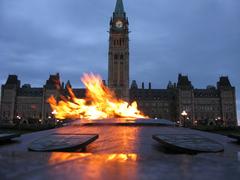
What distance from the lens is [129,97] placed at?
113 m

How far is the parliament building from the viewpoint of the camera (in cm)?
10325

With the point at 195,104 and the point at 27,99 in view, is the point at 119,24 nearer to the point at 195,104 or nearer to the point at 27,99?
the point at 195,104

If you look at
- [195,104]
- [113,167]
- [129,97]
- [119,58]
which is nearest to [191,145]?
[113,167]

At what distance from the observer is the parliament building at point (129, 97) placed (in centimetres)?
10325

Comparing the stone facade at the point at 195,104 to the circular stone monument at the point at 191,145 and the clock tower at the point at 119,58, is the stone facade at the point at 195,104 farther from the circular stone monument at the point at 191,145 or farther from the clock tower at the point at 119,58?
the circular stone monument at the point at 191,145

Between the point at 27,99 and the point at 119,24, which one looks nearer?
the point at 119,24

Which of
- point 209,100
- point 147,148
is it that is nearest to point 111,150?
point 147,148

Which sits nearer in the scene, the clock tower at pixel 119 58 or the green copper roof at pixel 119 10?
the clock tower at pixel 119 58

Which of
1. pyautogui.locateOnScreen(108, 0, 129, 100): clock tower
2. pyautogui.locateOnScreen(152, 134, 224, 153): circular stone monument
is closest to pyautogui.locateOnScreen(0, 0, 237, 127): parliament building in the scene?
pyautogui.locateOnScreen(108, 0, 129, 100): clock tower

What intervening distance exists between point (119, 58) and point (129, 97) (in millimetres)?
17424

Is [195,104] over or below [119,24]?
below

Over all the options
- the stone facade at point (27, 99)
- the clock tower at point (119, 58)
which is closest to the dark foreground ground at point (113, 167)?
the clock tower at point (119, 58)

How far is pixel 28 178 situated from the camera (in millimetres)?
2783

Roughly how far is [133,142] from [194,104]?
109270 mm
